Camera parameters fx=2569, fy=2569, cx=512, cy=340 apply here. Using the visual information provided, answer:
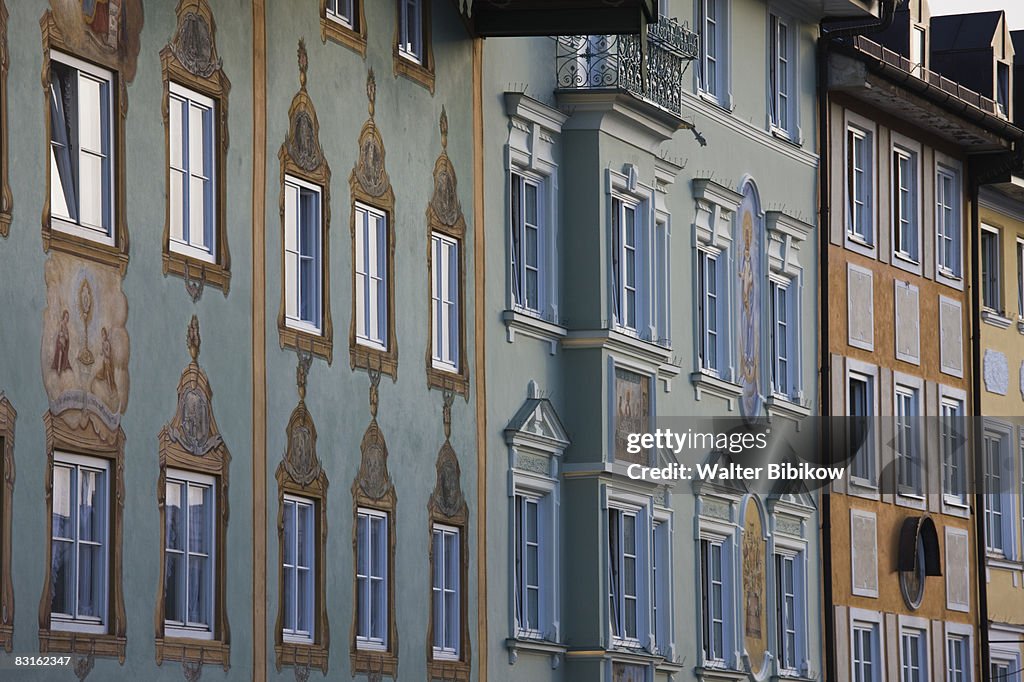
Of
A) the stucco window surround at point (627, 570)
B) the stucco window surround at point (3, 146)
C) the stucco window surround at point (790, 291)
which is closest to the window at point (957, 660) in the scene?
the stucco window surround at point (790, 291)

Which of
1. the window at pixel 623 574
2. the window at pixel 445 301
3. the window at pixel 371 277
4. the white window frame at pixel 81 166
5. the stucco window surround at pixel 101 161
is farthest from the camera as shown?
the window at pixel 623 574

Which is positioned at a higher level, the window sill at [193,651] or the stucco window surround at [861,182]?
the stucco window surround at [861,182]

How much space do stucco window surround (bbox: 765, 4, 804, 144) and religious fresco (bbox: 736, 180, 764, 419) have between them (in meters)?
1.56

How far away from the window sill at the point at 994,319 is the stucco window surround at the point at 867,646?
663cm

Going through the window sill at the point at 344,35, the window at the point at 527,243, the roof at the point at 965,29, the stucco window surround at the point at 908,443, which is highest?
the roof at the point at 965,29

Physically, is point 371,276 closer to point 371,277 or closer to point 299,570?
point 371,277

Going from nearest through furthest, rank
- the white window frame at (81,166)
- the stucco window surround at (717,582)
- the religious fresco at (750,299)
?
the white window frame at (81,166)
the stucco window surround at (717,582)
the religious fresco at (750,299)

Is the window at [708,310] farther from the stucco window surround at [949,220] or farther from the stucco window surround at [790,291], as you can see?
the stucco window surround at [949,220]

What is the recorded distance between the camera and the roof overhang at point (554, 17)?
85.1ft

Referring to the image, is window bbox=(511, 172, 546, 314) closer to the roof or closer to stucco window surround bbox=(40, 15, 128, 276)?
stucco window surround bbox=(40, 15, 128, 276)

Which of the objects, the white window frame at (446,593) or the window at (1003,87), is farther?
the window at (1003,87)

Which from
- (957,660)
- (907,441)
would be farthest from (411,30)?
(957,660)

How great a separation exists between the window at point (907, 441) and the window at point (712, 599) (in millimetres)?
6648

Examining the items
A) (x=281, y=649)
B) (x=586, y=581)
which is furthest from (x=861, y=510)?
(x=281, y=649)
